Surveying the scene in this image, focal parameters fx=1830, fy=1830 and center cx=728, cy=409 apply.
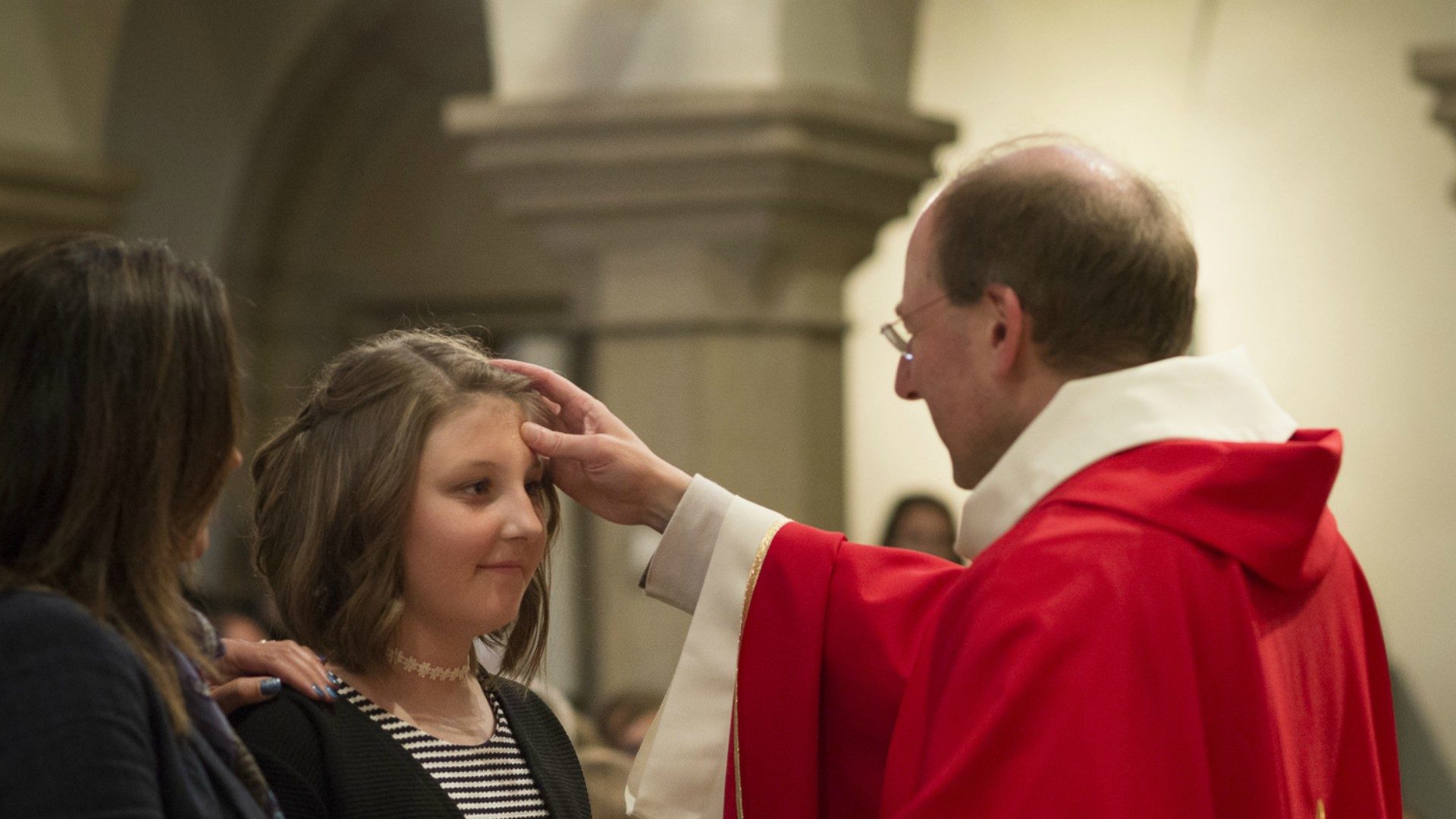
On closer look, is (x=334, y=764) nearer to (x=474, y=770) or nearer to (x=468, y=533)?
(x=474, y=770)

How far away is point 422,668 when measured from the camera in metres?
2.15

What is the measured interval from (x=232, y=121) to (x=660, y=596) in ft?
21.5

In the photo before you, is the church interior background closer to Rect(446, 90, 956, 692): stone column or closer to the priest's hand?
Rect(446, 90, 956, 692): stone column

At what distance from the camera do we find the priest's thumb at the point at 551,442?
226 centimetres

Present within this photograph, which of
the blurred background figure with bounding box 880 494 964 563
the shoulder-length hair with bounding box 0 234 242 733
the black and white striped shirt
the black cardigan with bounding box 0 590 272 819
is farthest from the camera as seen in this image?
the blurred background figure with bounding box 880 494 964 563

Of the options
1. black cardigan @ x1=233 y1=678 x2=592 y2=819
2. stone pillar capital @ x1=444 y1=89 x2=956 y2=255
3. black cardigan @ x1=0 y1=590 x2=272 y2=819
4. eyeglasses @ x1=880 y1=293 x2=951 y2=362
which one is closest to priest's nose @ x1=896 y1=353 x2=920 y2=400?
eyeglasses @ x1=880 y1=293 x2=951 y2=362

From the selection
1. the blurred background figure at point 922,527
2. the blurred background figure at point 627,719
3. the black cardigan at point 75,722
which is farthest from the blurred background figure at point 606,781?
the blurred background figure at point 922,527

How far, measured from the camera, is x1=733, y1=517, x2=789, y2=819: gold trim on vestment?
2.50 m

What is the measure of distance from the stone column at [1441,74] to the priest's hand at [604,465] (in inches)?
123

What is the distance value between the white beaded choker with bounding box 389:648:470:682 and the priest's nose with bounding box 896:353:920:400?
73 centimetres

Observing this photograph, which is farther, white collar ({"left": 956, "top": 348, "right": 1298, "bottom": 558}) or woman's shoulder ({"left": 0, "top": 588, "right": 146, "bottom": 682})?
white collar ({"left": 956, "top": 348, "right": 1298, "bottom": 558})

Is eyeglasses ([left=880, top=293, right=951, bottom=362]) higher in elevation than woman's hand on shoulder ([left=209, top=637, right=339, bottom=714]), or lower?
higher

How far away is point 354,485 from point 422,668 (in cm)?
23

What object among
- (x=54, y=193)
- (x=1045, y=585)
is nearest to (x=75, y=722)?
(x=1045, y=585)
